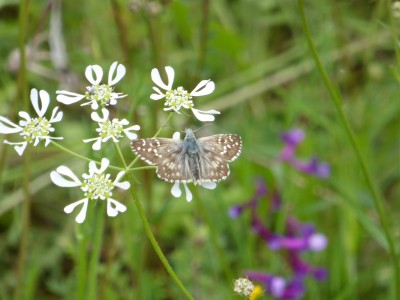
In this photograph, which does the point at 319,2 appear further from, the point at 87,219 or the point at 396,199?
the point at 87,219

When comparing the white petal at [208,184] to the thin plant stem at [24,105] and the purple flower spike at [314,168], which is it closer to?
the thin plant stem at [24,105]

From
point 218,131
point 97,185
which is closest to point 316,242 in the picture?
point 218,131

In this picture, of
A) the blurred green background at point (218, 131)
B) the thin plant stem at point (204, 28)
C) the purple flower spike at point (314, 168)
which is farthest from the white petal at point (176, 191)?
the purple flower spike at point (314, 168)

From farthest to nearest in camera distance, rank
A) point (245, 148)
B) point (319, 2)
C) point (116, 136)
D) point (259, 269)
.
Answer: point (319, 2)
point (245, 148)
point (259, 269)
point (116, 136)

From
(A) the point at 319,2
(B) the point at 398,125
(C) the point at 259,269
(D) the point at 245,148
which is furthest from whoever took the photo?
(A) the point at 319,2

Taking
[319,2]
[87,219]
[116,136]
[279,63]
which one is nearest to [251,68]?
[279,63]

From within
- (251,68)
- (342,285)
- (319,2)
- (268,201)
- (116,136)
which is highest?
(319,2)

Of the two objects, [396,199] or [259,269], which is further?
[396,199]

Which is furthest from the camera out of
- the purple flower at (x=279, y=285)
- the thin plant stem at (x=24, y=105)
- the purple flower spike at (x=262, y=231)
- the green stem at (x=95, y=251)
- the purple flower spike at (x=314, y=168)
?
the purple flower spike at (x=314, y=168)
